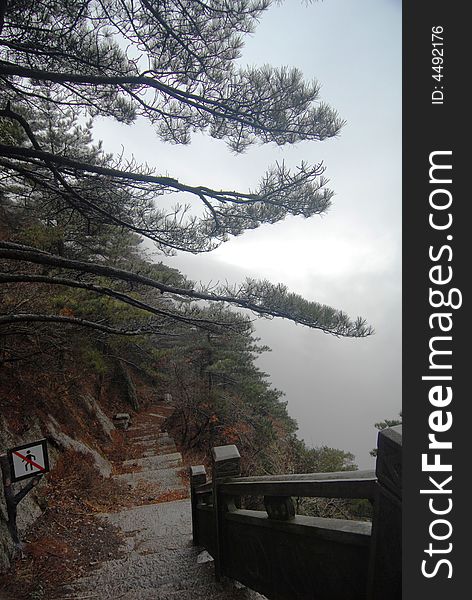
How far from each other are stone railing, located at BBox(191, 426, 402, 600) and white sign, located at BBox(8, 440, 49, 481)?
2.38m

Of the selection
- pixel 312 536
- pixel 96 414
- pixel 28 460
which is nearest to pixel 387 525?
pixel 312 536

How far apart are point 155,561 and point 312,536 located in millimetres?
3155

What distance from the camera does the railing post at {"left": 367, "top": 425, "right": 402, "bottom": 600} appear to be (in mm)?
1251

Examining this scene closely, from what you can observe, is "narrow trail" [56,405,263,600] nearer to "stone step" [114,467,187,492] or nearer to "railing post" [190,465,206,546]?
"stone step" [114,467,187,492]

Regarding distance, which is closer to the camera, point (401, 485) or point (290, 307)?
point (401, 485)

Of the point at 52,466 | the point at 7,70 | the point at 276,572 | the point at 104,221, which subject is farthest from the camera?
→ the point at 52,466

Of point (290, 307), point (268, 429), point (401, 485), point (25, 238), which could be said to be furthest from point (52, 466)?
point (401, 485)

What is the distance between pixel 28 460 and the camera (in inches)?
157

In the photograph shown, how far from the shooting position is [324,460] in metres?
9.44

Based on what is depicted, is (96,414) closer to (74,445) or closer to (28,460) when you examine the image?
(74,445)

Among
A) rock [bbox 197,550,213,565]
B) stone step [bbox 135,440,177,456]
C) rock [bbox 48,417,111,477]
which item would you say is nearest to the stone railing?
rock [bbox 197,550,213,565]

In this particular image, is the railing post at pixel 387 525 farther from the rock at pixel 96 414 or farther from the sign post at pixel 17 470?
the rock at pixel 96 414

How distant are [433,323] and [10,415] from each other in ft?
23.7

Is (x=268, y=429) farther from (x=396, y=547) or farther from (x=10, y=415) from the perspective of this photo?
(x=396, y=547)
